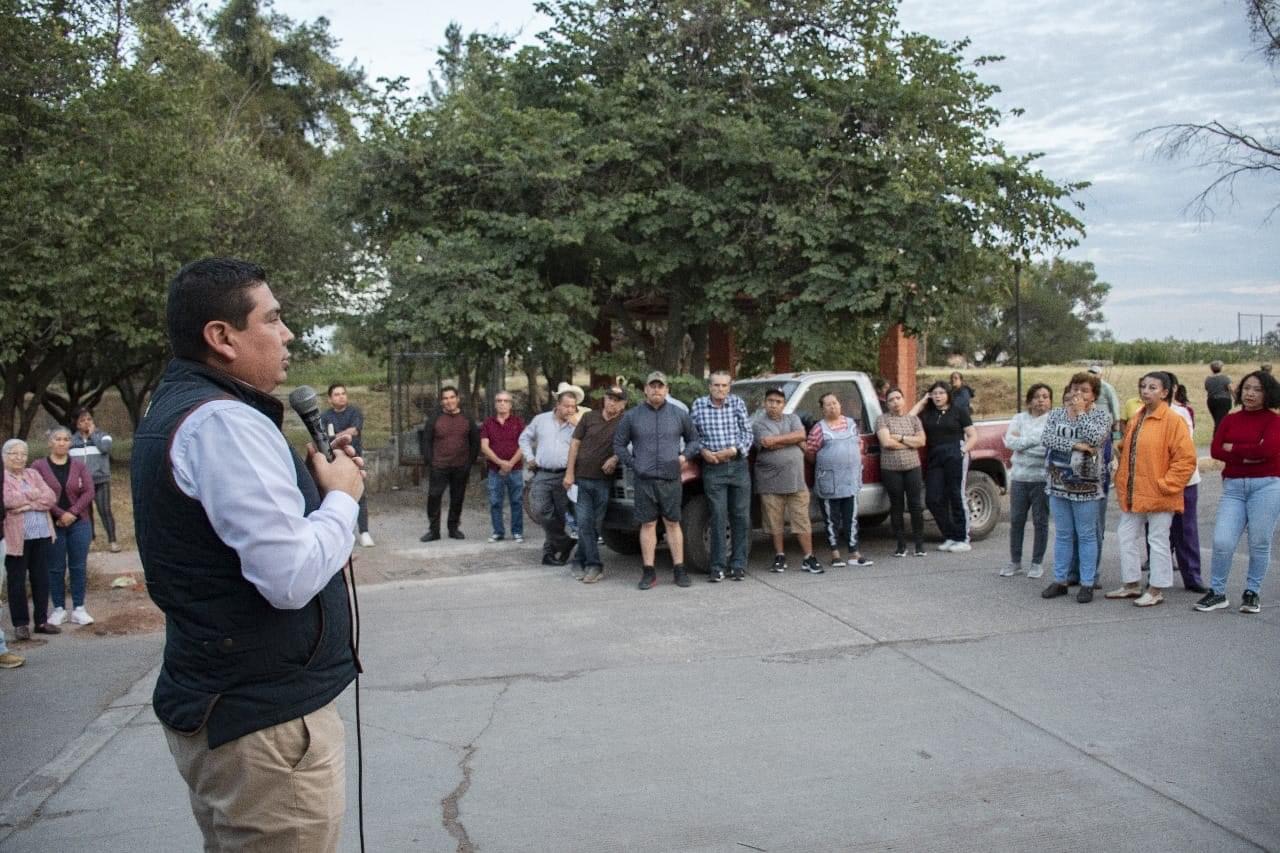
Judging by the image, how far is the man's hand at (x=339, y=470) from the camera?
250cm

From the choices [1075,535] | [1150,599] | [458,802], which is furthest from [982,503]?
[458,802]

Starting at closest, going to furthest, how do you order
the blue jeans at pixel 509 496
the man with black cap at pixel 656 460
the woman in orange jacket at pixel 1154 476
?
the woman in orange jacket at pixel 1154 476 → the man with black cap at pixel 656 460 → the blue jeans at pixel 509 496

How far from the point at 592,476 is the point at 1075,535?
4173mm

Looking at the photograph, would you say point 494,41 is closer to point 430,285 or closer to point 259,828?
point 430,285

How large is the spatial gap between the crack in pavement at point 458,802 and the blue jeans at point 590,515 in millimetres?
4406

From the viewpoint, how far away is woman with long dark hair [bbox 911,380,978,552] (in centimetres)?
1104

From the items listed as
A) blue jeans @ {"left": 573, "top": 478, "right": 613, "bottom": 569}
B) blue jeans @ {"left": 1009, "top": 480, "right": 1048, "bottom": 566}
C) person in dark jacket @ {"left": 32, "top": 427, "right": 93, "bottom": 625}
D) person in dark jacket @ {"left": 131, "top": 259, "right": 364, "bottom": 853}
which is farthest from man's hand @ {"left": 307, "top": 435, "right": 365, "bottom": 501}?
blue jeans @ {"left": 1009, "top": 480, "right": 1048, "bottom": 566}

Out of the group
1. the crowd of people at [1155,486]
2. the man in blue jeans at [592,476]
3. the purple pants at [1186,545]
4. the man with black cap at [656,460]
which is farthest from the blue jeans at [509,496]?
the purple pants at [1186,545]

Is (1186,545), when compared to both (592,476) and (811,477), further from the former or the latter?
(592,476)

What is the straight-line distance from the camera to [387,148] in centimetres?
1556

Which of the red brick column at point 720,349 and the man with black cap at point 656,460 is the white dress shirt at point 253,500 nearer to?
the man with black cap at point 656,460

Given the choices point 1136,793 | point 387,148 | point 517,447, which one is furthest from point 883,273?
point 1136,793

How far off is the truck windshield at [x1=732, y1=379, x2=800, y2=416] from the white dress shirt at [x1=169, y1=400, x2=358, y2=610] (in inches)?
354

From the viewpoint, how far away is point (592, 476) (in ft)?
33.5
